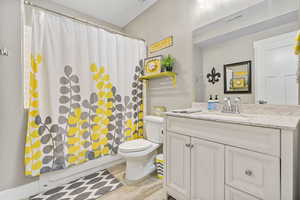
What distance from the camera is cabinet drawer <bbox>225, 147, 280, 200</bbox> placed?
72 cm

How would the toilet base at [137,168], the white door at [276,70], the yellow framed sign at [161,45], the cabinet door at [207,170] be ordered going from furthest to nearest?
1. the yellow framed sign at [161,45]
2. the toilet base at [137,168]
3. the white door at [276,70]
4. the cabinet door at [207,170]

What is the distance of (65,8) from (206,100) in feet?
8.20

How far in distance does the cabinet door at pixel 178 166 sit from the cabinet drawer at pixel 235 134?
0.31 ft

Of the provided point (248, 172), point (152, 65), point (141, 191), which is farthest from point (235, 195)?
point (152, 65)

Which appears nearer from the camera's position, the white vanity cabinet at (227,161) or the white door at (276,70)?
the white vanity cabinet at (227,161)

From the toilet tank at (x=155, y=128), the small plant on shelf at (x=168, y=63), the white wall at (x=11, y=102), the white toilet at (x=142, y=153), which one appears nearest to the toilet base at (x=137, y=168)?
the white toilet at (x=142, y=153)

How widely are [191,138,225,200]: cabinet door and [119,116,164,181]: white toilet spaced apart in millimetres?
709

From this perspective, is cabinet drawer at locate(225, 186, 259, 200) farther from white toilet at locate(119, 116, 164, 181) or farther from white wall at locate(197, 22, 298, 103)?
white toilet at locate(119, 116, 164, 181)

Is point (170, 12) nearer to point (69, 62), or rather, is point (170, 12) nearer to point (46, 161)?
point (69, 62)

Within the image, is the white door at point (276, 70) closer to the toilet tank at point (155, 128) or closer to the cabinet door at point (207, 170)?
the cabinet door at point (207, 170)

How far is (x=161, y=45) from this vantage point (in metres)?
2.02

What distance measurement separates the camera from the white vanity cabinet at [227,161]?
700mm

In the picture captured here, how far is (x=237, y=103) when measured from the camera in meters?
1.29

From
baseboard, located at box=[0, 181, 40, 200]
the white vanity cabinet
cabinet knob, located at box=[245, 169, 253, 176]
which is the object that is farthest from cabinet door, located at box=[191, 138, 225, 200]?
baseboard, located at box=[0, 181, 40, 200]
